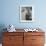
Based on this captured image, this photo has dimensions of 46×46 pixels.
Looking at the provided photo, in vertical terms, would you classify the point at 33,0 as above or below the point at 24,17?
above

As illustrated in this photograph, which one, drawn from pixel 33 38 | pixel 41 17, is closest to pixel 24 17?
pixel 41 17

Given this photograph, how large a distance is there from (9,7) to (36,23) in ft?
3.38

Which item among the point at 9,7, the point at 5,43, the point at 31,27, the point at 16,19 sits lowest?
the point at 5,43

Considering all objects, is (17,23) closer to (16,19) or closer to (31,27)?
(16,19)

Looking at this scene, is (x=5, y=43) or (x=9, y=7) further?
(x=9, y=7)

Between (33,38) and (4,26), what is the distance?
1.10 m

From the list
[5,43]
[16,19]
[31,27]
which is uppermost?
[16,19]

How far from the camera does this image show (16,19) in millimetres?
3971

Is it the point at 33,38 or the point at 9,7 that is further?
the point at 9,7

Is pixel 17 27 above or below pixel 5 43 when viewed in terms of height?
above

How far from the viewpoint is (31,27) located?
13.1 feet

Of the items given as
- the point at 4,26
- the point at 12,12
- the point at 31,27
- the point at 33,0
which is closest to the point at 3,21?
the point at 4,26

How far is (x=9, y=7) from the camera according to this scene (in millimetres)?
3947

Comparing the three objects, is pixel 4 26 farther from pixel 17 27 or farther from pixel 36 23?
pixel 36 23
